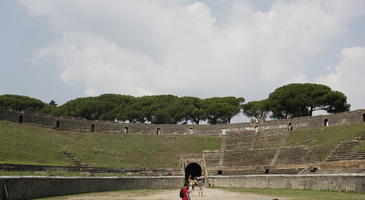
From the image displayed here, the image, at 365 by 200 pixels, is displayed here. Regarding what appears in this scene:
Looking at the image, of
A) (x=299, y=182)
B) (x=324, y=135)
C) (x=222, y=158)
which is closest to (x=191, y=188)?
(x=299, y=182)

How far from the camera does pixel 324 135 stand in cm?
4044

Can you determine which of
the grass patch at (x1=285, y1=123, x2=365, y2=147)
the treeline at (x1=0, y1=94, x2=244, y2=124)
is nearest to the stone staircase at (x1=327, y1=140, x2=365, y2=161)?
the grass patch at (x1=285, y1=123, x2=365, y2=147)

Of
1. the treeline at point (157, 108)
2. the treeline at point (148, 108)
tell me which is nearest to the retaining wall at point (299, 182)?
the treeline at point (157, 108)

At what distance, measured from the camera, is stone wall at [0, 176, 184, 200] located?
55.4 feet

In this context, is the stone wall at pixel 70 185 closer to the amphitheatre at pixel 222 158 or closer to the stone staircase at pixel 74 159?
the amphitheatre at pixel 222 158

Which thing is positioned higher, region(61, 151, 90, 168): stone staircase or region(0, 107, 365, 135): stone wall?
region(0, 107, 365, 135): stone wall

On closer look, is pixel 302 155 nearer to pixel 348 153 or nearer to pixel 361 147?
pixel 348 153

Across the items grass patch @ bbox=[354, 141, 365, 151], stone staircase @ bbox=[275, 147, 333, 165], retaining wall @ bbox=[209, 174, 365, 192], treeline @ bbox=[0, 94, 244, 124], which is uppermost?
treeline @ bbox=[0, 94, 244, 124]

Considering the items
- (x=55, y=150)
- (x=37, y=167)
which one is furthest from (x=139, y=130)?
(x=37, y=167)

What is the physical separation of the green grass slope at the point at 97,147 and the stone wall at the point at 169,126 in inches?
57.5

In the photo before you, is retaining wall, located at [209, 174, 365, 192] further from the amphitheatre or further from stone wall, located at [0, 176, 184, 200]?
stone wall, located at [0, 176, 184, 200]

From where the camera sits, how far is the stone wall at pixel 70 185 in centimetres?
1689

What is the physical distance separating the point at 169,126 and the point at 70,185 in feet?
103

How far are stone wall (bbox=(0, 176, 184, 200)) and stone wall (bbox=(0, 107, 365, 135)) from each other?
1933 cm
